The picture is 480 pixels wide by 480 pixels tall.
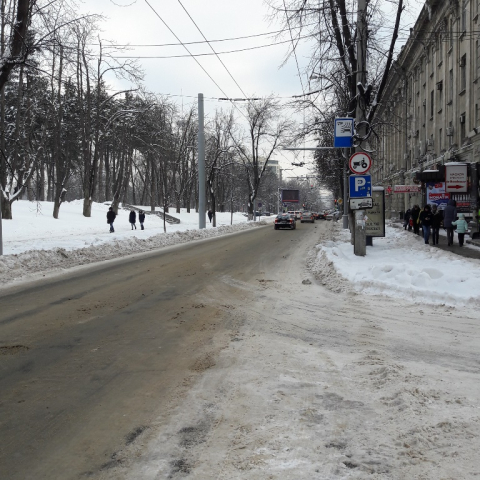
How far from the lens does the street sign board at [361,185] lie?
1273 cm

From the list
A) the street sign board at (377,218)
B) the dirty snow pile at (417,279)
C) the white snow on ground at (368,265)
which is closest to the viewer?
the dirty snow pile at (417,279)

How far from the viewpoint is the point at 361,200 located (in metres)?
12.8

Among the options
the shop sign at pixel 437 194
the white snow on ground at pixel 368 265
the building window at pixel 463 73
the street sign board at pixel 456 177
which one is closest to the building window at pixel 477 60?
the building window at pixel 463 73

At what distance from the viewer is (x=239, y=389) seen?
4.18 m

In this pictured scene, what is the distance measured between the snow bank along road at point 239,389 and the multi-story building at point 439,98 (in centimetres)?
1330

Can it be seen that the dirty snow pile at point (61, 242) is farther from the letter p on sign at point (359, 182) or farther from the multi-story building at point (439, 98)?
the multi-story building at point (439, 98)

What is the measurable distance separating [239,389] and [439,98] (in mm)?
35422

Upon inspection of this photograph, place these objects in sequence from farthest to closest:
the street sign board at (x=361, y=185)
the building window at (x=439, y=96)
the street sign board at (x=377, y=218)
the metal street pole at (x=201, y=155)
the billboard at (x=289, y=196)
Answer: the billboard at (x=289, y=196) < the building window at (x=439, y=96) < the metal street pole at (x=201, y=155) < the street sign board at (x=377, y=218) < the street sign board at (x=361, y=185)

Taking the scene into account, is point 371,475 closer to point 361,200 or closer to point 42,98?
point 361,200

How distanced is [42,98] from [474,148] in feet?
87.2

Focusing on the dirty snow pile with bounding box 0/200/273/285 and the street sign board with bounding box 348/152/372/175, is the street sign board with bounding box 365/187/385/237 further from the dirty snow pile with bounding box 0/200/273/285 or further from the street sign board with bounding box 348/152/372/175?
the dirty snow pile with bounding box 0/200/273/285

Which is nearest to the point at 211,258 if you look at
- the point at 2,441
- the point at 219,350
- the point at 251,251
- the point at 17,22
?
the point at 251,251

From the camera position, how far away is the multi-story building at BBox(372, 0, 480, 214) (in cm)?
2262

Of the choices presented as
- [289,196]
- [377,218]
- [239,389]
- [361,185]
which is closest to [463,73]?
[377,218]
